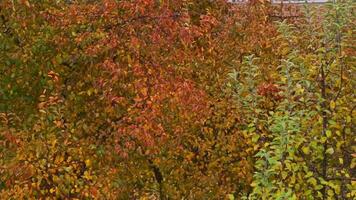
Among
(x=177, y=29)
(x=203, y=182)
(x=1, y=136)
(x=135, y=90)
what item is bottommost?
(x=203, y=182)

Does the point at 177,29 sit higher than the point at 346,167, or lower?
higher

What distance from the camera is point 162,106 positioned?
661 cm

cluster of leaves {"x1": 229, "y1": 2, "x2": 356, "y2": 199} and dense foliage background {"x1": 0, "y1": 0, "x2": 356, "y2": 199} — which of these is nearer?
cluster of leaves {"x1": 229, "y1": 2, "x2": 356, "y2": 199}

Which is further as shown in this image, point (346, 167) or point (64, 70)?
point (64, 70)

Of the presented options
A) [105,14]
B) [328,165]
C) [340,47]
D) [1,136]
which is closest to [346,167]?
[328,165]

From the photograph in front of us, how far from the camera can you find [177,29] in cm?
667

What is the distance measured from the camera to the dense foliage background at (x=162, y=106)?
5.22 m

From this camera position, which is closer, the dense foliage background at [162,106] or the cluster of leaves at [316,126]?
the cluster of leaves at [316,126]

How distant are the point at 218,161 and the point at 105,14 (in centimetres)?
299

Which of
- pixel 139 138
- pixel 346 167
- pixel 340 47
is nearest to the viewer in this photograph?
pixel 340 47

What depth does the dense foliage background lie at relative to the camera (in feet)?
17.1

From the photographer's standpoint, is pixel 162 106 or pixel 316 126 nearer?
pixel 316 126

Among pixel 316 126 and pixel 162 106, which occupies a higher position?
pixel 316 126

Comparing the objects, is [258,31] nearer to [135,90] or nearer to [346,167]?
[135,90]
